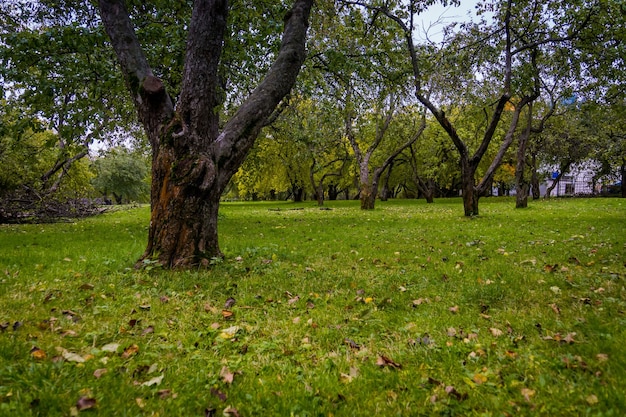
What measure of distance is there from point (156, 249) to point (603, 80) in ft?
56.8

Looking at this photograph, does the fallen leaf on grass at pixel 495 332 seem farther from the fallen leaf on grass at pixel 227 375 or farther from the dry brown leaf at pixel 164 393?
the dry brown leaf at pixel 164 393

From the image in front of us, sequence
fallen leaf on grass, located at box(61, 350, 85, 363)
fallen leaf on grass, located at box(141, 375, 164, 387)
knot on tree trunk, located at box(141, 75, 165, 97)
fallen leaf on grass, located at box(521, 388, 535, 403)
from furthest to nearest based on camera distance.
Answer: knot on tree trunk, located at box(141, 75, 165, 97), fallen leaf on grass, located at box(61, 350, 85, 363), fallen leaf on grass, located at box(141, 375, 164, 387), fallen leaf on grass, located at box(521, 388, 535, 403)

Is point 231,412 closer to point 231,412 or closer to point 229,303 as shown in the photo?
point 231,412

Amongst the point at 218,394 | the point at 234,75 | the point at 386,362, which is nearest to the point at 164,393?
the point at 218,394

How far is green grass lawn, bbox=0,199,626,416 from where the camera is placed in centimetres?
274

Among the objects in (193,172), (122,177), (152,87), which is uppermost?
(122,177)

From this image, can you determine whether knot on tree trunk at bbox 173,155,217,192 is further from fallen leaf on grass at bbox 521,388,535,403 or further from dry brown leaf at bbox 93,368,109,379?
fallen leaf on grass at bbox 521,388,535,403

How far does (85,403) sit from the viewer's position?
2.61 meters

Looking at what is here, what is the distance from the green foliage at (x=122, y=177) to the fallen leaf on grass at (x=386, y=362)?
60.5 meters

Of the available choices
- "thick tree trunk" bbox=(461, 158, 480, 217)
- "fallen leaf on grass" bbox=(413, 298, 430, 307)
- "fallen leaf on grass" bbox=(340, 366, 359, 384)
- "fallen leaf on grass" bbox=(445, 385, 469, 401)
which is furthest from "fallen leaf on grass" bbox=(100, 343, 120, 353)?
"thick tree trunk" bbox=(461, 158, 480, 217)

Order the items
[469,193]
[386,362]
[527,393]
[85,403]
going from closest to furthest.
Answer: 1. [85,403]
2. [527,393]
3. [386,362]
4. [469,193]

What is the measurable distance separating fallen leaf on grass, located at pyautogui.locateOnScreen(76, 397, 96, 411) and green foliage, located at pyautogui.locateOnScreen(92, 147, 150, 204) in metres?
60.2

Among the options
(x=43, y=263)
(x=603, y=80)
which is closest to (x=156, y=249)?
(x=43, y=263)

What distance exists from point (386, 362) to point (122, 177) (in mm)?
66089
